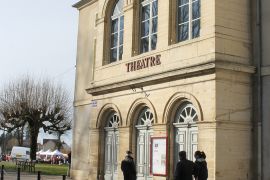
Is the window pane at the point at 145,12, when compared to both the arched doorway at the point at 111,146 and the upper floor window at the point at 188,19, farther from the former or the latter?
the arched doorway at the point at 111,146

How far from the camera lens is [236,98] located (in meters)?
14.9

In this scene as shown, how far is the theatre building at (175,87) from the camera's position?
14648mm

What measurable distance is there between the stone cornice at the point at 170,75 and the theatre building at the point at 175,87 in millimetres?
32

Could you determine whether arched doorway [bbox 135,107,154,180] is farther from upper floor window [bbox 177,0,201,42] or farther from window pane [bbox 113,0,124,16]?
window pane [bbox 113,0,124,16]

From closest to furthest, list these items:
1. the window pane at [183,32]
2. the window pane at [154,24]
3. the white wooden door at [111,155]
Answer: the window pane at [183,32], the window pane at [154,24], the white wooden door at [111,155]

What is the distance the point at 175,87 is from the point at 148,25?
3.45 metres

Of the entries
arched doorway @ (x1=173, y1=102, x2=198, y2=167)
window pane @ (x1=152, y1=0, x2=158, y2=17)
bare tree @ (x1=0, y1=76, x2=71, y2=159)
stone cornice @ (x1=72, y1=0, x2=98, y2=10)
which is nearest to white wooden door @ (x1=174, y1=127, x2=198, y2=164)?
arched doorway @ (x1=173, y1=102, x2=198, y2=167)

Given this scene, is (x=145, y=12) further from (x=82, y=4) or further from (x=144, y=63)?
(x=82, y=4)

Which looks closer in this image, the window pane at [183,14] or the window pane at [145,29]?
the window pane at [183,14]

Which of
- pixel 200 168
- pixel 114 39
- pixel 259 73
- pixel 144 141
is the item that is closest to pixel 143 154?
pixel 144 141

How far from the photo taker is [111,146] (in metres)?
20.0

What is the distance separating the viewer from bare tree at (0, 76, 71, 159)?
3919cm

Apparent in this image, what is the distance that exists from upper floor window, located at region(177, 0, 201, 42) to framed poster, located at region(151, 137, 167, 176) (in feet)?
11.8

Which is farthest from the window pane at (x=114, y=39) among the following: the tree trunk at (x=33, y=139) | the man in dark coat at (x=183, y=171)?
the tree trunk at (x=33, y=139)
